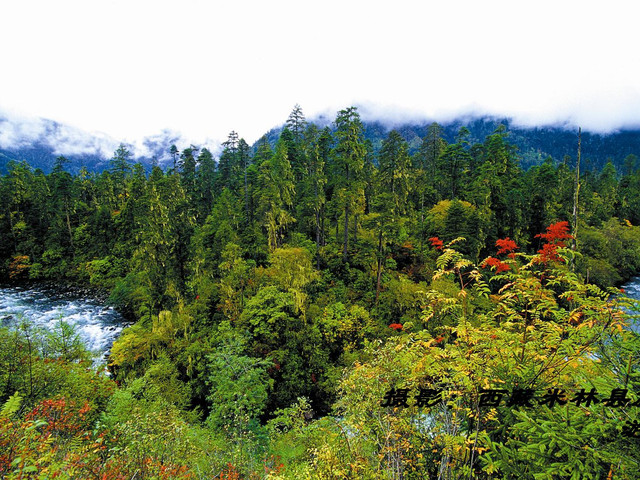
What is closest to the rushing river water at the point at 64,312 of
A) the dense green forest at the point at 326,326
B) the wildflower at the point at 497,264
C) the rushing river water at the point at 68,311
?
the rushing river water at the point at 68,311

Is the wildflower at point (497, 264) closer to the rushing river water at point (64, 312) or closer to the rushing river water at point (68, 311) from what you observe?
the rushing river water at point (64, 312)

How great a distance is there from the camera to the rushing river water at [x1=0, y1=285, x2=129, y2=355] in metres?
24.0

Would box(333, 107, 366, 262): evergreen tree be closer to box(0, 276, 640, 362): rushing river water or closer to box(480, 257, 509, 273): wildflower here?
box(480, 257, 509, 273): wildflower

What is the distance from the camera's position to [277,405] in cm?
1622

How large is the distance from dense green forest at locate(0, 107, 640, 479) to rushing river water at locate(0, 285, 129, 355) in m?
2.21

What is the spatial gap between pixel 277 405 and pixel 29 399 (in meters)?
10.8

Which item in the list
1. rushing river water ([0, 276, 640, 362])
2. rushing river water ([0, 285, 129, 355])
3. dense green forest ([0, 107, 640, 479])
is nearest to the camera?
dense green forest ([0, 107, 640, 479])

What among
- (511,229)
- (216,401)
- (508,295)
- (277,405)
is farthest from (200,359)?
(511,229)

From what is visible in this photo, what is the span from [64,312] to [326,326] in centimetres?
2760

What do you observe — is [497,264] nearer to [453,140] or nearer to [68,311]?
[68,311]

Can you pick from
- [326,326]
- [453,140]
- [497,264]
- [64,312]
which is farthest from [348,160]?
[453,140]

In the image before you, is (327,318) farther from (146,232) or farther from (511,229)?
(511,229)

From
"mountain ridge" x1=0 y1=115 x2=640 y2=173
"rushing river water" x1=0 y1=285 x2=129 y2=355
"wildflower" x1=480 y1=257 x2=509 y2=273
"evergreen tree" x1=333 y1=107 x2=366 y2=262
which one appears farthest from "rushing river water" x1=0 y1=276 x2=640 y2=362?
"mountain ridge" x1=0 y1=115 x2=640 y2=173

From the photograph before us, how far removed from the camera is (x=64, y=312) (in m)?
28.0
